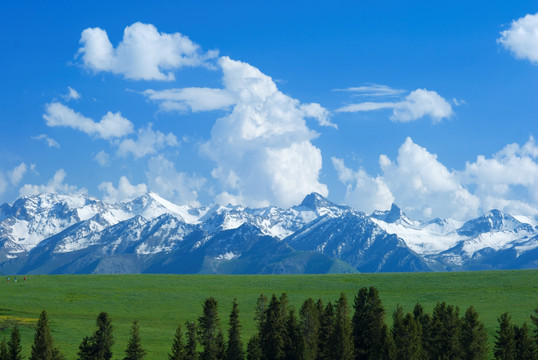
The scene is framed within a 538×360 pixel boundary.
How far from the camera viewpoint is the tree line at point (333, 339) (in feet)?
273

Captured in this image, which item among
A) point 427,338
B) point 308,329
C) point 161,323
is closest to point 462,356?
point 427,338

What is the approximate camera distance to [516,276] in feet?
570

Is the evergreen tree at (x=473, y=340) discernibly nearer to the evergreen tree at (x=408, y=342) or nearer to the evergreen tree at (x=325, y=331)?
the evergreen tree at (x=408, y=342)

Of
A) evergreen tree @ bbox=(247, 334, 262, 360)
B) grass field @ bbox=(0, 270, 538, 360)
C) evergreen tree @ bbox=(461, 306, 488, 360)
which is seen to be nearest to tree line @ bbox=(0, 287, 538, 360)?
evergreen tree @ bbox=(461, 306, 488, 360)

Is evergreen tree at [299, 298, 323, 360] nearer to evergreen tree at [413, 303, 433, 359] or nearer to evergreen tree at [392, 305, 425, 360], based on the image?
evergreen tree at [392, 305, 425, 360]

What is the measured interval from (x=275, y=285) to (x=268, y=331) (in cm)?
7992

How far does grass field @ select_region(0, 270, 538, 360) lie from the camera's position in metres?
116

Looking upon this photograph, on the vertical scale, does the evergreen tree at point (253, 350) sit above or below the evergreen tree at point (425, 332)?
below

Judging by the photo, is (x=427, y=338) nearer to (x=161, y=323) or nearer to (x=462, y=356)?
(x=462, y=356)

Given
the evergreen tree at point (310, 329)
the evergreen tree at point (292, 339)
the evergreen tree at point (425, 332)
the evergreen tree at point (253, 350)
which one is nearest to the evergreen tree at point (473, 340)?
the evergreen tree at point (425, 332)

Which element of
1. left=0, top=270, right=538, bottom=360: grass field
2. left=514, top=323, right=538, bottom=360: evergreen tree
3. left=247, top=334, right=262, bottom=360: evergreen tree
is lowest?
left=247, top=334, right=262, bottom=360: evergreen tree

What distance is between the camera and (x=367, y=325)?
309 ft

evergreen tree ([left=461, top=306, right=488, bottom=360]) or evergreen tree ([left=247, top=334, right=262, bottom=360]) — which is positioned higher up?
evergreen tree ([left=461, top=306, right=488, bottom=360])

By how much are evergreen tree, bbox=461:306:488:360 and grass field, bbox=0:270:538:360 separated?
78.0ft
